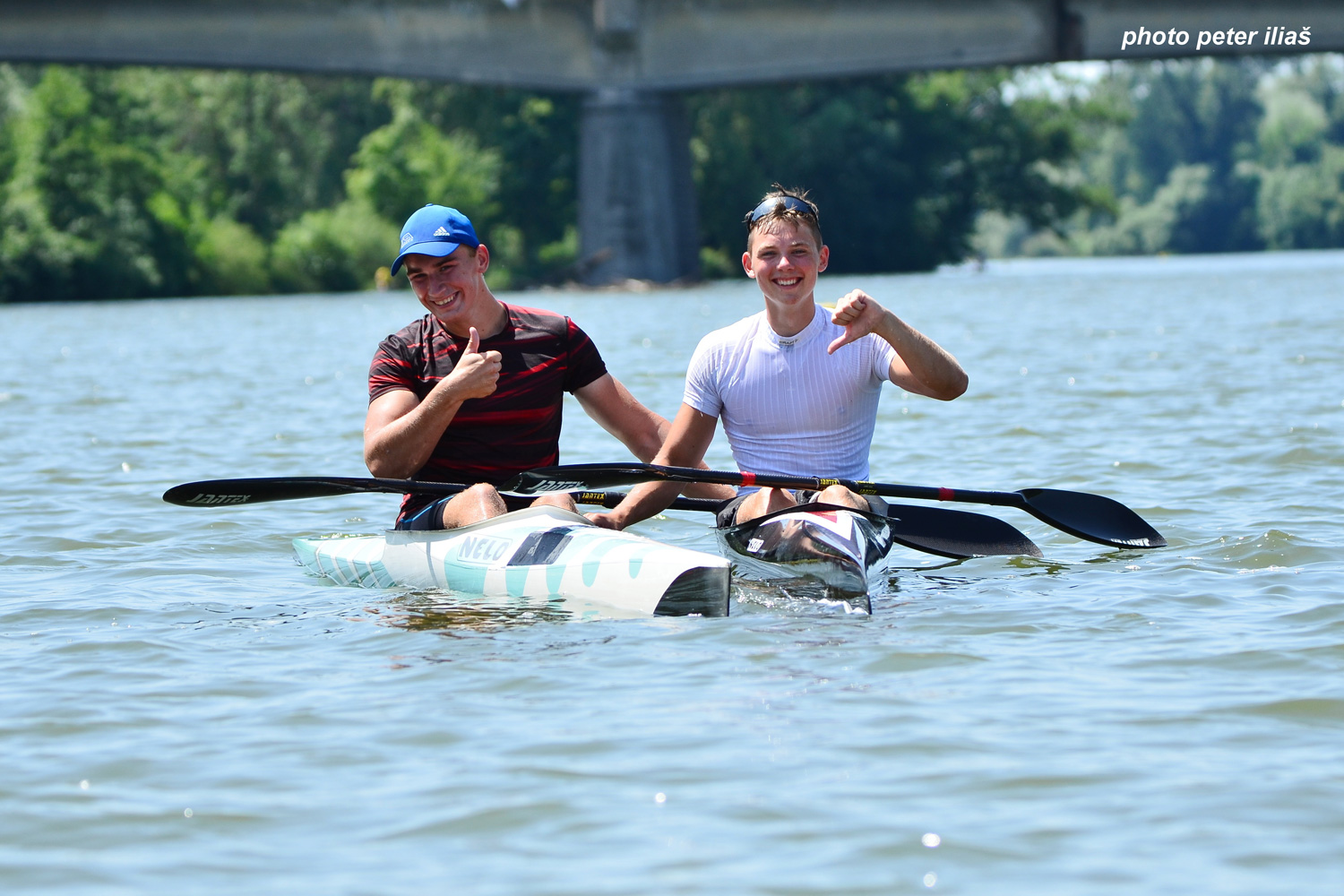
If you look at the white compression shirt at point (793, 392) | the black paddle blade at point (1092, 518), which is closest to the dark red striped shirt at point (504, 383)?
the white compression shirt at point (793, 392)

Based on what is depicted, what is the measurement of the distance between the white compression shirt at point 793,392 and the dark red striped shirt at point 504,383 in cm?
52

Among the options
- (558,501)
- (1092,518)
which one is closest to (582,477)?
(558,501)

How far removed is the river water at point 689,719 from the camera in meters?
3.69

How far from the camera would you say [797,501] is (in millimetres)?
6273

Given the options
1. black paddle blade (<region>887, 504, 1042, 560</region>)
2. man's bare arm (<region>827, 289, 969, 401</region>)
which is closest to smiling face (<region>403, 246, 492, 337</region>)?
man's bare arm (<region>827, 289, 969, 401</region>)

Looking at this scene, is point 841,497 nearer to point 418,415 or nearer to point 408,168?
point 418,415

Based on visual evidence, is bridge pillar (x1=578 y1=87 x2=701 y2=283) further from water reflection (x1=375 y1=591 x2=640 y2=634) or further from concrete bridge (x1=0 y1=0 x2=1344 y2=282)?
water reflection (x1=375 y1=591 x2=640 y2=634)

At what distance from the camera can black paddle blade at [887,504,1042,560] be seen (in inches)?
281

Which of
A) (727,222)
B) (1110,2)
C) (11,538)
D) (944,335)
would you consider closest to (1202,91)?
(727,222)

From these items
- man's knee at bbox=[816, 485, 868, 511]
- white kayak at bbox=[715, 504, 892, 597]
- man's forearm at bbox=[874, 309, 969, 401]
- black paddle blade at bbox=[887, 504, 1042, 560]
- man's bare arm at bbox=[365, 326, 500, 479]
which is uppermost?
man's forearm at bbox=[874, 309, 969, 401]

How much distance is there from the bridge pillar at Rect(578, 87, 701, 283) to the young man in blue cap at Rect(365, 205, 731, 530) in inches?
1328

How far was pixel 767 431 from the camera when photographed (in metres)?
6.37

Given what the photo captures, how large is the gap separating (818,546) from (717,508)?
91cm

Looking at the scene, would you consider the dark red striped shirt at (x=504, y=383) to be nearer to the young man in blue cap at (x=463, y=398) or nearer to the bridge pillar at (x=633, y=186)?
the young man in blue cap at (x=463, y=398)
